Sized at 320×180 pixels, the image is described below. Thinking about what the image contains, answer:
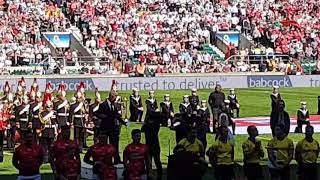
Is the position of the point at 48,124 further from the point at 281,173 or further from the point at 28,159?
the point at 281,173

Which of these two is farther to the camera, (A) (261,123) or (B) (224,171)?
(A) (261,123)

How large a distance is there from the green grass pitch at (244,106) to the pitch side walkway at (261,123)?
1153 mm

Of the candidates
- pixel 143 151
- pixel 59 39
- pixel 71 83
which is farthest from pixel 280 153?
pixel 59 39

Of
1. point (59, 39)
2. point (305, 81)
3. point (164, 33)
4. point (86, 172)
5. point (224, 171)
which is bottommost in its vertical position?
point (86, 172)

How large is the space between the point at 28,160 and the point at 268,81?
31.8 meters

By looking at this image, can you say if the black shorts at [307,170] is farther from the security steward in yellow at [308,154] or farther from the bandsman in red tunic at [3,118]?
the bandsman in red tunic at [3,118]

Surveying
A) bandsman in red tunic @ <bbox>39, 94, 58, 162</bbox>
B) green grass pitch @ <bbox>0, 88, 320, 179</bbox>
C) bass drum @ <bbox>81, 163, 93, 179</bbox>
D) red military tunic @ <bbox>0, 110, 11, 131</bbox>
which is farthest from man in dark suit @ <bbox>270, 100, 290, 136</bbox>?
red military tunic @ <bbox>0, 110, 11, 131</bbox>

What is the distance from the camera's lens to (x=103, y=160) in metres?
15.6

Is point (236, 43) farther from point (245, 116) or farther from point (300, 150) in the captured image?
point (300, 150)

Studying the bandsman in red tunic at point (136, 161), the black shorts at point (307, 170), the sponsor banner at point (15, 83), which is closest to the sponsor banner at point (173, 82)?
the sponsor banner at point (15, 83)

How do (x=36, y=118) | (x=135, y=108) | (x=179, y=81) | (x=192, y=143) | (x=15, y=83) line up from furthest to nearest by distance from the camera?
(x=179, y=81) < (x=15, y=83) < (x=135, y=108) < (x=36, y=118) < (x=192, y=143)

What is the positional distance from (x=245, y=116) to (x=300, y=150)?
16.7 meters

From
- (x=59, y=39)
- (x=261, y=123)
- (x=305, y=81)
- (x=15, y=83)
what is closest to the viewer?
(x=261, y=123)

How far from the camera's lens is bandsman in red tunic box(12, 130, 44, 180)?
15.3m
